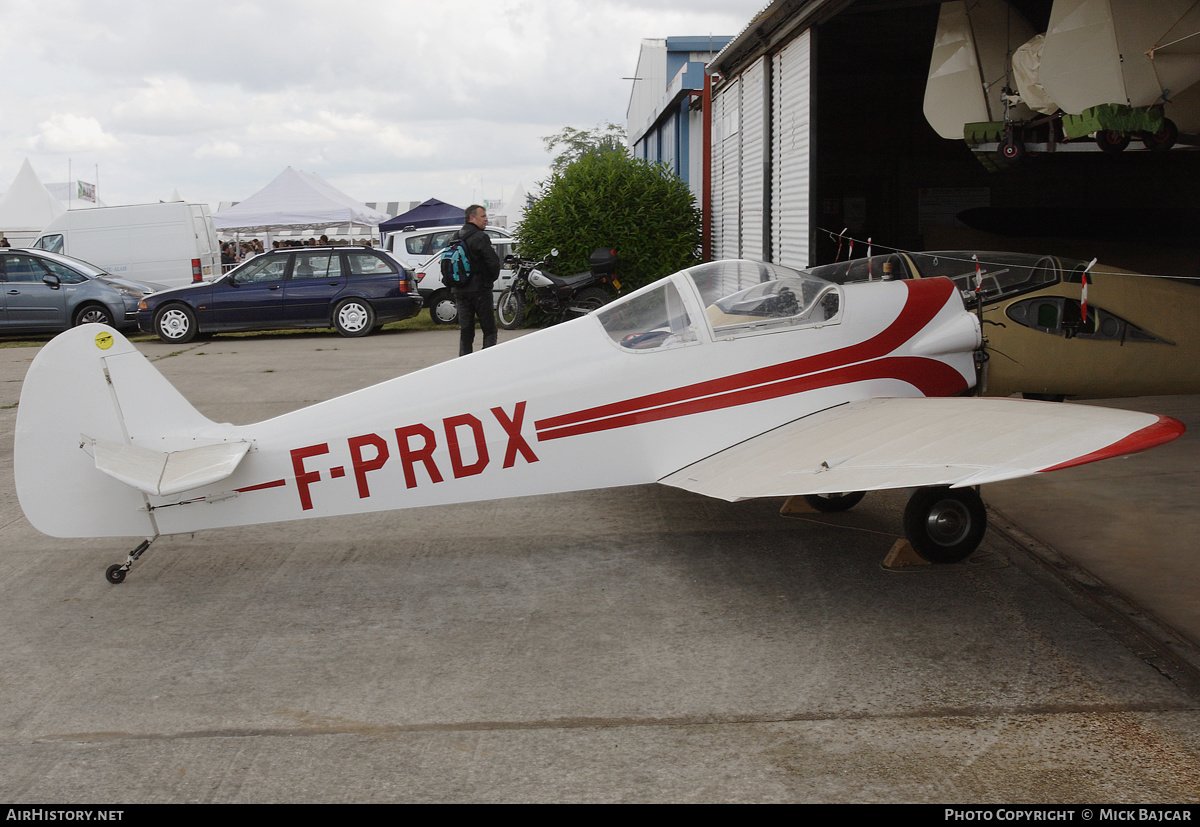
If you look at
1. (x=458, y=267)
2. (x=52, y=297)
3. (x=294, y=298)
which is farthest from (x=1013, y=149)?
(x=52, y=297)

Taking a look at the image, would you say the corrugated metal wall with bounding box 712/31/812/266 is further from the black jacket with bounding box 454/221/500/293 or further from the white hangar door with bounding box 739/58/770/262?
the black jacket with bounding box 454/221/500/293

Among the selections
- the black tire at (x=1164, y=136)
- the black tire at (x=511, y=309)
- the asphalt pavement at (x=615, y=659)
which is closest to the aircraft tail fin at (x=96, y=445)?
the asphalt pavement at (x=615, y=659)

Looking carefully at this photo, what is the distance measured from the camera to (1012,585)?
14.9ft

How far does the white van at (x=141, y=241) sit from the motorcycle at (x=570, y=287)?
8.04 meters

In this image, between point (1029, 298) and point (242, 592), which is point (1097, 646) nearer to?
point (1029, 298)

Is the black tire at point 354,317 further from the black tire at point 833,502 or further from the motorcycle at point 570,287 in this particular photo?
the black tire at point 833,502

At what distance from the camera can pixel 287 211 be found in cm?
2702

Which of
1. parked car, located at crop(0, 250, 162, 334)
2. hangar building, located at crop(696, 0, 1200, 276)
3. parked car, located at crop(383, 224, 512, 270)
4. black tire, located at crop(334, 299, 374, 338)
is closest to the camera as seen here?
hangar building, located at crop(696, 0, 1200, 276)

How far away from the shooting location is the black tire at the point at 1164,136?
6344mm

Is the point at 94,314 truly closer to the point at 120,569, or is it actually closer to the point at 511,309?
the point at 511,309

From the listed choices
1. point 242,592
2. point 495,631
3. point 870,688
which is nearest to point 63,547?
point 242,592

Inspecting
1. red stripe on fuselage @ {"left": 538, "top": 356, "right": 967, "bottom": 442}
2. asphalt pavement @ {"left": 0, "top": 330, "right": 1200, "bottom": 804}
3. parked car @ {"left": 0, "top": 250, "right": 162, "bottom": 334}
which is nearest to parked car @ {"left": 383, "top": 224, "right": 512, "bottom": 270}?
parked car @ {"left": 0, "top": 250, "right": 162, "bottom": 334}

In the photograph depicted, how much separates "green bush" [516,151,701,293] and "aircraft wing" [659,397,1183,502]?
10.9 metres

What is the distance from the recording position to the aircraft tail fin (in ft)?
14.3
